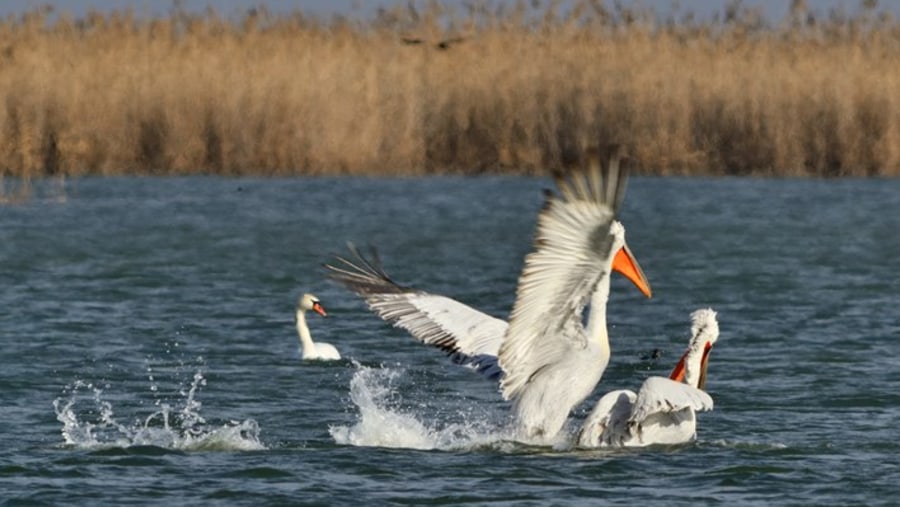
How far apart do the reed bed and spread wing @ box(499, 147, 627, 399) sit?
44.9 feet

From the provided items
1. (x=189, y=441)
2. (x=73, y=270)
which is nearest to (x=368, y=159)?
(x=73, y=270)

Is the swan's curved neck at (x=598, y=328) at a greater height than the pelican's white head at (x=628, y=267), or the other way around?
the pelican's white head at (x=628, y=267)

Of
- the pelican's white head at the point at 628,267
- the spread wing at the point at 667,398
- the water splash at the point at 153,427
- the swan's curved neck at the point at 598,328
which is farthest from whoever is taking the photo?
the water splash at the point at 153,427

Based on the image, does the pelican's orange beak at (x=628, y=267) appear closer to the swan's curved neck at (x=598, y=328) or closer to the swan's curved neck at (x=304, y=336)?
the swan's curved neck at (x=598, y=328)

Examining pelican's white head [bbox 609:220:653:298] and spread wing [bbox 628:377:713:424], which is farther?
spread wing [bbox 628:377:713:424]

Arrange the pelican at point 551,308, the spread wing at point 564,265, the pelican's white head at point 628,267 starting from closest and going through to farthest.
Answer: the spread wing at point 564,265 → the pelican at point 551,308 → the pelican's white head at point 628,267

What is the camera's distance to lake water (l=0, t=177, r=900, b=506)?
25.6ft

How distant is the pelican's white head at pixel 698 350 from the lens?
8477 millimetres

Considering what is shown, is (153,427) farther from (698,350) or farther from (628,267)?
(628,267)

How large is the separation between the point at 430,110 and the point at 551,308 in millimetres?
14617

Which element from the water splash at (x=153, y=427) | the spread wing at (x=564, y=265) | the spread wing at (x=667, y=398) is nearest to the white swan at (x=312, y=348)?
the water splash at (x=153, y=427)

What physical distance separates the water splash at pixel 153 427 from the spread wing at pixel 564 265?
1.29 meters

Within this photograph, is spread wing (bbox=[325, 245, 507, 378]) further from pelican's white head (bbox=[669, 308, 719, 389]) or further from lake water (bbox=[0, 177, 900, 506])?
pelican's white head (bbox=[669, 308, 719, 389])

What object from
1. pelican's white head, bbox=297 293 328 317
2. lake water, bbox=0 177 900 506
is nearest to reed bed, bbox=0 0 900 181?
lake water, bbox=0 177 900 506
